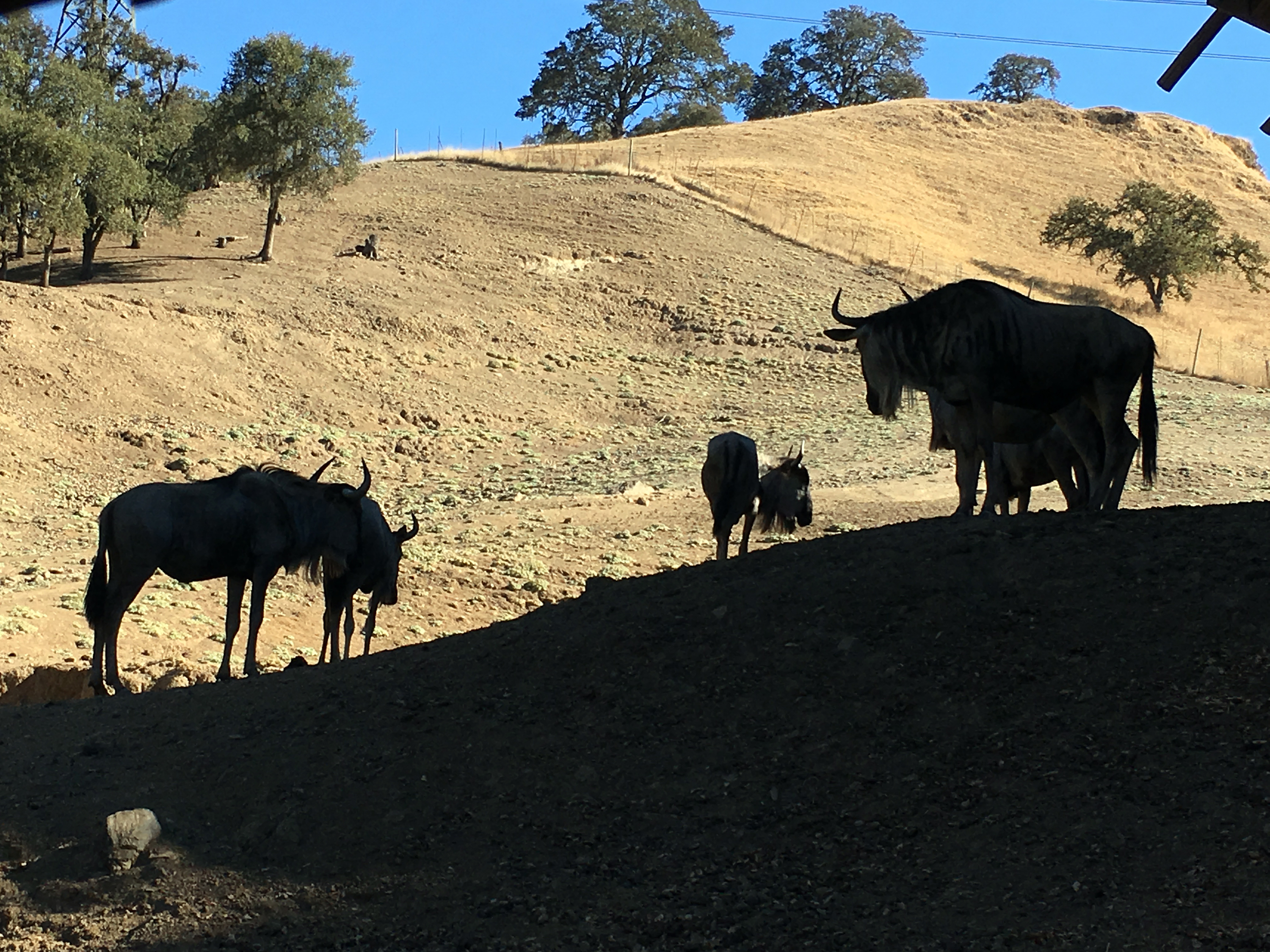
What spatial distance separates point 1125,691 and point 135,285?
31.0 m

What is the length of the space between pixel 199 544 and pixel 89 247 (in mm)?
26682

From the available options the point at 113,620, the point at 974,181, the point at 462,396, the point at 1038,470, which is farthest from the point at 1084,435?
the point at 974,181

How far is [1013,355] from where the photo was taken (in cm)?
1058

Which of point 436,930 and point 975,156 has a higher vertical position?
point 975,156

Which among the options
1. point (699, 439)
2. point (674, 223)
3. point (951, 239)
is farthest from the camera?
point (951, 239)

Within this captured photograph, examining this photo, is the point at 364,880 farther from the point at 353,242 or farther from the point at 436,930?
the point at 353,242

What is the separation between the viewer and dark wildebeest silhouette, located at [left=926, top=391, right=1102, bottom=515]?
36.8ft

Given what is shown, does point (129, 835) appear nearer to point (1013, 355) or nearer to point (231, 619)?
point (231, 619)

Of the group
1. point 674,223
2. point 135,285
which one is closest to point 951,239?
point 674,223

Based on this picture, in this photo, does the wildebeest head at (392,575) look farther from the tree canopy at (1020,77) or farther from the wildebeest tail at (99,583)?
the tree canopy at (1020,77)

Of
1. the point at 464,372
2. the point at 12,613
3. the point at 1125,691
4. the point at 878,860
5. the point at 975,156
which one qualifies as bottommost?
the point at 12,613

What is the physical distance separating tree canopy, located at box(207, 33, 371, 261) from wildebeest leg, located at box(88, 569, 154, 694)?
25001mm

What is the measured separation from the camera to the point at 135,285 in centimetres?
3409

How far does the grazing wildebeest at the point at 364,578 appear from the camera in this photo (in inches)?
532
